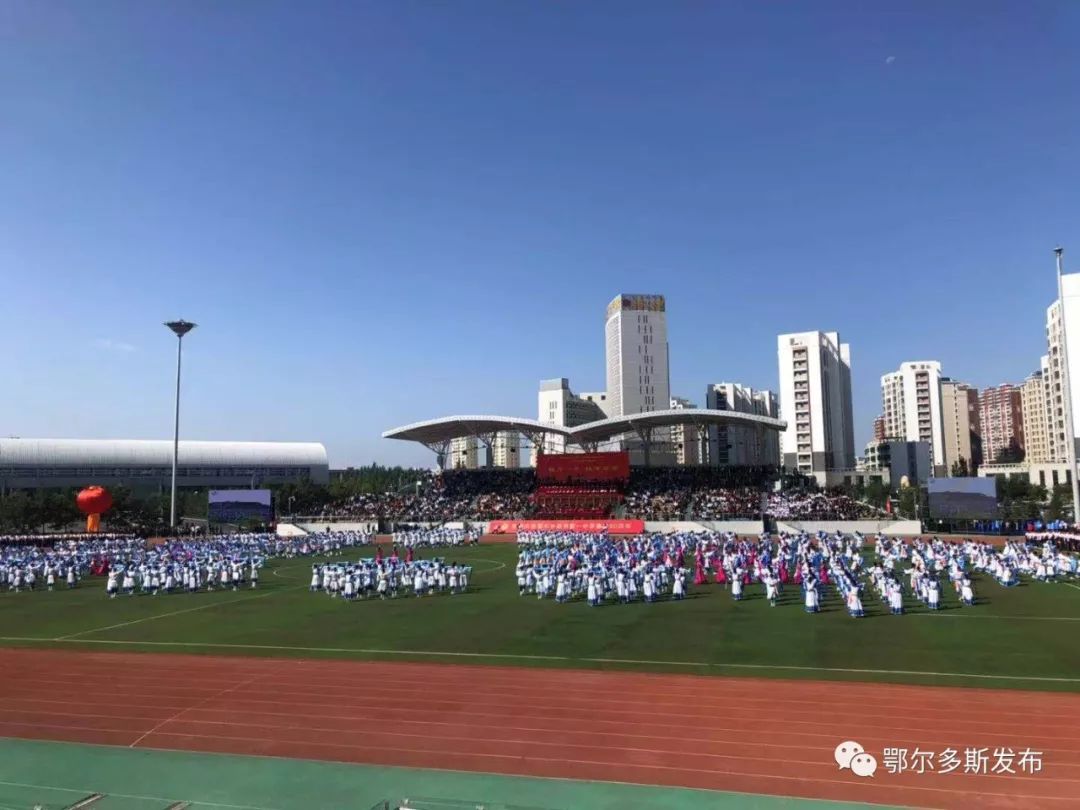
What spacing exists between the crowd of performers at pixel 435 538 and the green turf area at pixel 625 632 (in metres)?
20.7

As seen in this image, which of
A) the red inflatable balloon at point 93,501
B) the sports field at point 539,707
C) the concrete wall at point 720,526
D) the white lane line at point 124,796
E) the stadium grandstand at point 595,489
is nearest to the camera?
the white lane line at point 124,796

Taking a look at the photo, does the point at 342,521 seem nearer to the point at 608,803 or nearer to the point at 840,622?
the point at 840,622

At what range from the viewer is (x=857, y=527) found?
1854 inches

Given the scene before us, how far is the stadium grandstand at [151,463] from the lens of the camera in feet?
278

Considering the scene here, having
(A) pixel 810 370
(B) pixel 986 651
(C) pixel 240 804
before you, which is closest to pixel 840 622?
(B) pixel 986 651

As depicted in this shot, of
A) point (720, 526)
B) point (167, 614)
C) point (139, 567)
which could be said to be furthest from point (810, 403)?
point (167, 614)

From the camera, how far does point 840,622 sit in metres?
18.2

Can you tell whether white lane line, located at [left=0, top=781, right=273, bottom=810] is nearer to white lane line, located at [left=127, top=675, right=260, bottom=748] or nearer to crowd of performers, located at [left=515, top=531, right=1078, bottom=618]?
white lane line, located at [left=127, top=675, right=260, bottom=748]

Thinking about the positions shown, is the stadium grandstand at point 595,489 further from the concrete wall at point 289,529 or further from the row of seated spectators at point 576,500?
the concrete wall at point 289,529

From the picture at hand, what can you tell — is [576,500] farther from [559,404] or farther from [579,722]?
[559,404]

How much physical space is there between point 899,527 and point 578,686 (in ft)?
132

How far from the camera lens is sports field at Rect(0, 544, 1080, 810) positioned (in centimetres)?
843

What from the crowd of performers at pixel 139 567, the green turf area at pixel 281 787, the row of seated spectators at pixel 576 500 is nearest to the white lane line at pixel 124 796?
the green turf area at pixel 281 787

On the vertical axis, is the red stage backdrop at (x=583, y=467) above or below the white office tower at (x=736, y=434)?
below
